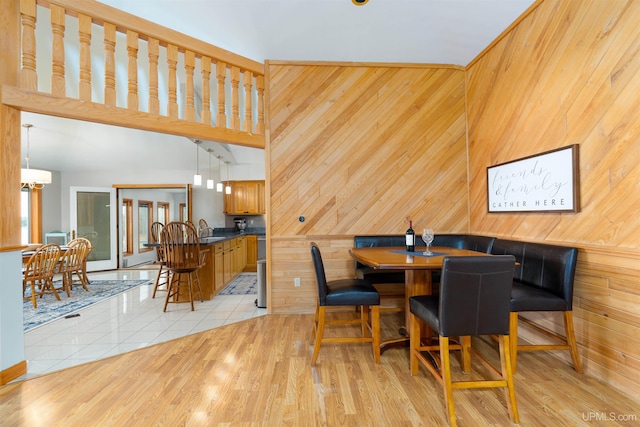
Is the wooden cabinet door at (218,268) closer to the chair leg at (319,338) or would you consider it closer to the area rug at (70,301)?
the area rug at (70,301)

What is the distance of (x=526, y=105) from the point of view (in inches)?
111

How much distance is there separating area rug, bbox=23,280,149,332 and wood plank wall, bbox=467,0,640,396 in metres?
5.44

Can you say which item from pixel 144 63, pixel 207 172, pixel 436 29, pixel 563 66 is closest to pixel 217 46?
pixel 144 63

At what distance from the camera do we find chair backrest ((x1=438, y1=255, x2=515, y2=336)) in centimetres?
172

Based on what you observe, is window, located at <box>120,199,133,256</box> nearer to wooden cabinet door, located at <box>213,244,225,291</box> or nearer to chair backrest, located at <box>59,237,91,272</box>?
chair backrest, located at <box>59,237,91,272</box>

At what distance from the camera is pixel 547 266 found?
92.7 inches

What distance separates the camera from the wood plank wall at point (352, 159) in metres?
3.67

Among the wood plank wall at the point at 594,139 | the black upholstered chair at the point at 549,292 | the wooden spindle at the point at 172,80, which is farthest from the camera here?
the wooden spindle at the point at 172,80

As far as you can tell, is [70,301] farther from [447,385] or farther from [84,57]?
[447,385]

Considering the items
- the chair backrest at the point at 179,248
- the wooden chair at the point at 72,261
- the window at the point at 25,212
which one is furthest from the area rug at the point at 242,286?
the window at the point at 25,212

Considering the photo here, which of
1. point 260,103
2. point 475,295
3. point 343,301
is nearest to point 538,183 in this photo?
point 475,295

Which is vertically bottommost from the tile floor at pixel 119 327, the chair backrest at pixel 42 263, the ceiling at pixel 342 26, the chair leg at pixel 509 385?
the tile floor at pixel 119 327

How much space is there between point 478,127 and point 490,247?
1.47 metres

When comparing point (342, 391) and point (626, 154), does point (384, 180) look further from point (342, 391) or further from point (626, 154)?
point (342, 391)
